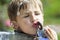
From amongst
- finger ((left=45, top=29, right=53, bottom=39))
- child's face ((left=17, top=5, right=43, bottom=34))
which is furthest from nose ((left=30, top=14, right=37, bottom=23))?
finger ((left=45, top=29, right=53, bottom=39))

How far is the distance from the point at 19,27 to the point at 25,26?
0.24 ft

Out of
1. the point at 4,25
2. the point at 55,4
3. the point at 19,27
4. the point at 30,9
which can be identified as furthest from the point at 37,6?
the point at 55,4

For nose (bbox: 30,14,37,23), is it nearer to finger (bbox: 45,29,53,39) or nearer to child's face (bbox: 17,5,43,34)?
child's face (bbox: 17,5,43,34)

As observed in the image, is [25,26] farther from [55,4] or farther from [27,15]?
[55,4]

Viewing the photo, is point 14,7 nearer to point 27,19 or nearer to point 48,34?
point 27,19

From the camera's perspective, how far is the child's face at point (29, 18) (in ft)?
5.72

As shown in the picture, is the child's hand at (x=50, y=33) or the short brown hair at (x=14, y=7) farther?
the short brown hair at (x=14, y=7)

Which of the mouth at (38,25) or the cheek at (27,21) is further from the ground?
the cheek at (27,21)

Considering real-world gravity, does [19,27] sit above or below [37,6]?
below

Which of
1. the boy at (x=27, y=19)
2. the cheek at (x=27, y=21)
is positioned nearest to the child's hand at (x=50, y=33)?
the boy at (x=27, y=19)

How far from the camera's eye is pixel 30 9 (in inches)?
70.1

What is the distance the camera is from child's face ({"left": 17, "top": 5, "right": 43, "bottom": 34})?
1745 mm

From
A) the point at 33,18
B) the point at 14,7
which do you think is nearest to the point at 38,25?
the point at 33,18

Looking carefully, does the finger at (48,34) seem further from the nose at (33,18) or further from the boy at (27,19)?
the nose at (33,18)
